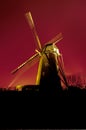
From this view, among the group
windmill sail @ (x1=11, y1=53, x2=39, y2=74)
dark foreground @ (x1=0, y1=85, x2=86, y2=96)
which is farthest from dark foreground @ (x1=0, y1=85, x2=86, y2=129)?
windmill sail @ (x1=11, y1=53, x2=39, y2=74)

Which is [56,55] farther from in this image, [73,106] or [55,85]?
[73,106]

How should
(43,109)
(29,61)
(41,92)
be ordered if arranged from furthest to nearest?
(29,61) → (41,92) → (43,109)

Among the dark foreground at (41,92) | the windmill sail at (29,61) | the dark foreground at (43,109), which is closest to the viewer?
the dark foreground at (43,109)

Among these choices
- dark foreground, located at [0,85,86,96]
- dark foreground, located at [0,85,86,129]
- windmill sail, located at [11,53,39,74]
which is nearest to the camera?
dark foreground, located at [0,85,86,129]

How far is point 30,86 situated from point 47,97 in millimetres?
4774

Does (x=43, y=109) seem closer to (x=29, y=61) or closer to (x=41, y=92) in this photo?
(x=41, y=92)

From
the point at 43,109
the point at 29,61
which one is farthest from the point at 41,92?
the point at 29,61

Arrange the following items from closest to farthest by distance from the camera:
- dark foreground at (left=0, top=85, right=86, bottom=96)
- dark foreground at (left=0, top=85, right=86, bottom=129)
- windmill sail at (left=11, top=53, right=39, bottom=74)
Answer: dark foreground at (left=0, top=85, right=86, bottom=129) < dark foreground at (left=0, top=85, right=86, bottom=96) < windmill sail at (left=11, top=53, right=39, bottom=74)

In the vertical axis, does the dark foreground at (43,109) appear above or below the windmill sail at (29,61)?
below

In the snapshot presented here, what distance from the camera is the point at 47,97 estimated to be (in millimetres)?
31266

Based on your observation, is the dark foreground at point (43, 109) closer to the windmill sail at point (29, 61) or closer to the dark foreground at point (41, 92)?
the dark foreground at point (41, 92)

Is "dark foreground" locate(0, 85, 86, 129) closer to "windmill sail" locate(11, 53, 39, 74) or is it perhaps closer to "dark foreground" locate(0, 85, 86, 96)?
"dark foreground" locate(0, 85, 86, 96)

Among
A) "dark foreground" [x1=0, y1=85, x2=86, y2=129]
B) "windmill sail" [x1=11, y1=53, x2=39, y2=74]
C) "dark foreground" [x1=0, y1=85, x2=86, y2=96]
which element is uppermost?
"windmill sail" [x1=11, y1=53, x2=39, y2=74]

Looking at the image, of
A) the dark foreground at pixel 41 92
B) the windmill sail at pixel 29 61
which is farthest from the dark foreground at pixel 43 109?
the windmill sail at pixel 29 61
